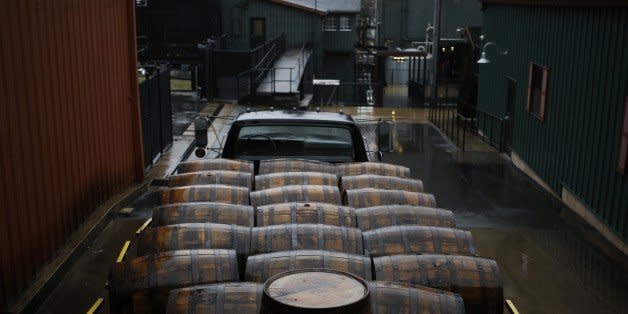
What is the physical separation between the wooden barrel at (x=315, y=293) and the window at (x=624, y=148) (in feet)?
20.6

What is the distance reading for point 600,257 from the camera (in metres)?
8.91

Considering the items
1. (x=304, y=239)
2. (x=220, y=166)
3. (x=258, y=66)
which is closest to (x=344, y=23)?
(x=258, y=66)

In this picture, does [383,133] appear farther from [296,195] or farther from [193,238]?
[193,238]

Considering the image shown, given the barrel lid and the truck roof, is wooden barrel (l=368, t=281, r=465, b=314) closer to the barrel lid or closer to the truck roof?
the barrel lid

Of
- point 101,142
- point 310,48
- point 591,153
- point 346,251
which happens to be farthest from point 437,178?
point 310,48

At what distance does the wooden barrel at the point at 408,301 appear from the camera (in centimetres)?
481

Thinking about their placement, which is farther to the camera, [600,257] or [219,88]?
[219,88]

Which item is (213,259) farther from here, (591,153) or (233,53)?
(233,53)

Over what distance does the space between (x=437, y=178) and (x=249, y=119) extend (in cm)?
511

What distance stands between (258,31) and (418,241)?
942 inches

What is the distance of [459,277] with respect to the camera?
5.64 m

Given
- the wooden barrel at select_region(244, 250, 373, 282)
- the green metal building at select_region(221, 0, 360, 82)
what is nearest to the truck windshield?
the wooden barrel at select_region(244, 250, 373, 282)

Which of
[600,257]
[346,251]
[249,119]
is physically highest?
[249,119]

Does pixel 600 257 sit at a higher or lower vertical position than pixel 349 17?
lower
